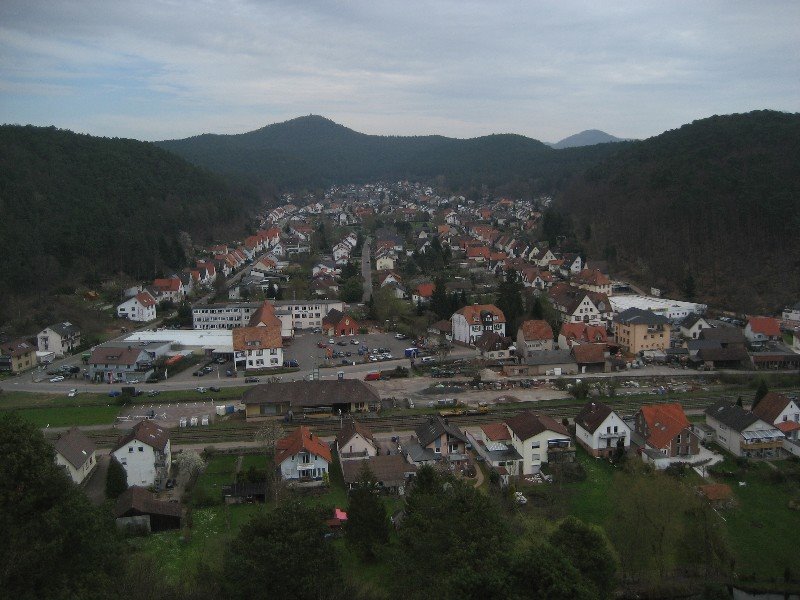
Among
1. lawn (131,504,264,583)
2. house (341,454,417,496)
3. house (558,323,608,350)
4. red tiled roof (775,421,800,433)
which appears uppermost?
house (558,323,608,350)

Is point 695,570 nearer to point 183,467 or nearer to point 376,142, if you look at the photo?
point 183,467

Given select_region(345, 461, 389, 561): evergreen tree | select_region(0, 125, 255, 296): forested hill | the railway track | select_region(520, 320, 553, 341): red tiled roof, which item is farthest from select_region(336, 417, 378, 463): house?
select_region(0, 125, 255, 296): forested hill

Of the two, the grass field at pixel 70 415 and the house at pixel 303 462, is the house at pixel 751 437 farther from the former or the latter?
the grass field at pixel 70 415

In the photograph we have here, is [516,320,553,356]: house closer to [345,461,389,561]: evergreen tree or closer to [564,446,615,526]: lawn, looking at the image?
[564,446,615,526]: lawn

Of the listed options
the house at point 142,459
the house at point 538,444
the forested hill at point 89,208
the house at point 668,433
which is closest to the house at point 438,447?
the house at point 538,444

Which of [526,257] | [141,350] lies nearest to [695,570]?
[141,350]

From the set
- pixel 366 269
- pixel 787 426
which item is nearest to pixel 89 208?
pixel 366 269

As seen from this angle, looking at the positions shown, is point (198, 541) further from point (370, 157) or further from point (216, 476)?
point (370, 157)
